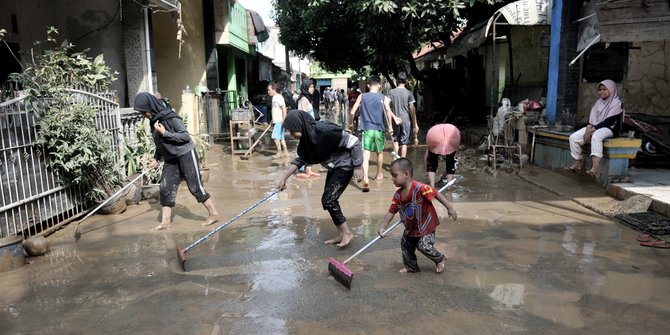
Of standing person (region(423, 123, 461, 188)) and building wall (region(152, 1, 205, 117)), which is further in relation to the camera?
building wall (region(152, 1, 205, 117))

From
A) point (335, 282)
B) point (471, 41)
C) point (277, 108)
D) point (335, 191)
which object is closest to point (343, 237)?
point (335, 191)

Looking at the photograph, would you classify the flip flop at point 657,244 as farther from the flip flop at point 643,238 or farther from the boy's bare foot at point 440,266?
the boy's bare foot at point 440,266

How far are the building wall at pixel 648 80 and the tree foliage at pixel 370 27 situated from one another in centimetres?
375

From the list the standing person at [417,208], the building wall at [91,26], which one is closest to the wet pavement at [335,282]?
the standing person at [417,208]

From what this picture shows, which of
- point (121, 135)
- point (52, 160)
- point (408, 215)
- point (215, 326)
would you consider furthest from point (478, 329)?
point (121, 135)

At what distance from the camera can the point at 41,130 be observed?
5.69 metres

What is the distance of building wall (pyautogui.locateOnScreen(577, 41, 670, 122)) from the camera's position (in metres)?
9.16

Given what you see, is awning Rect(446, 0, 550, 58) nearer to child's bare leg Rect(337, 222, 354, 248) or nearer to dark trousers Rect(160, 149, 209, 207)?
child's bare leg Rect(337, 222, 354, 248)

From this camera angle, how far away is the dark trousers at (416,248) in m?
4.20

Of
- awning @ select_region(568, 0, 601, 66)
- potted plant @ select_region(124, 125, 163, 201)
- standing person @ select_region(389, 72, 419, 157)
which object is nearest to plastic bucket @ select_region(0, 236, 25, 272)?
potted plant @ select_region(124, 125, 163, 201)

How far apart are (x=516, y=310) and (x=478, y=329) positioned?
0.44 metres

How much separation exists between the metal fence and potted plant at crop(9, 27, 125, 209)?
10 centimetres

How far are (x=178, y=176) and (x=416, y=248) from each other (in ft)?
10.1

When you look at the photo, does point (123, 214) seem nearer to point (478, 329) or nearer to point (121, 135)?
point (121, 135)
